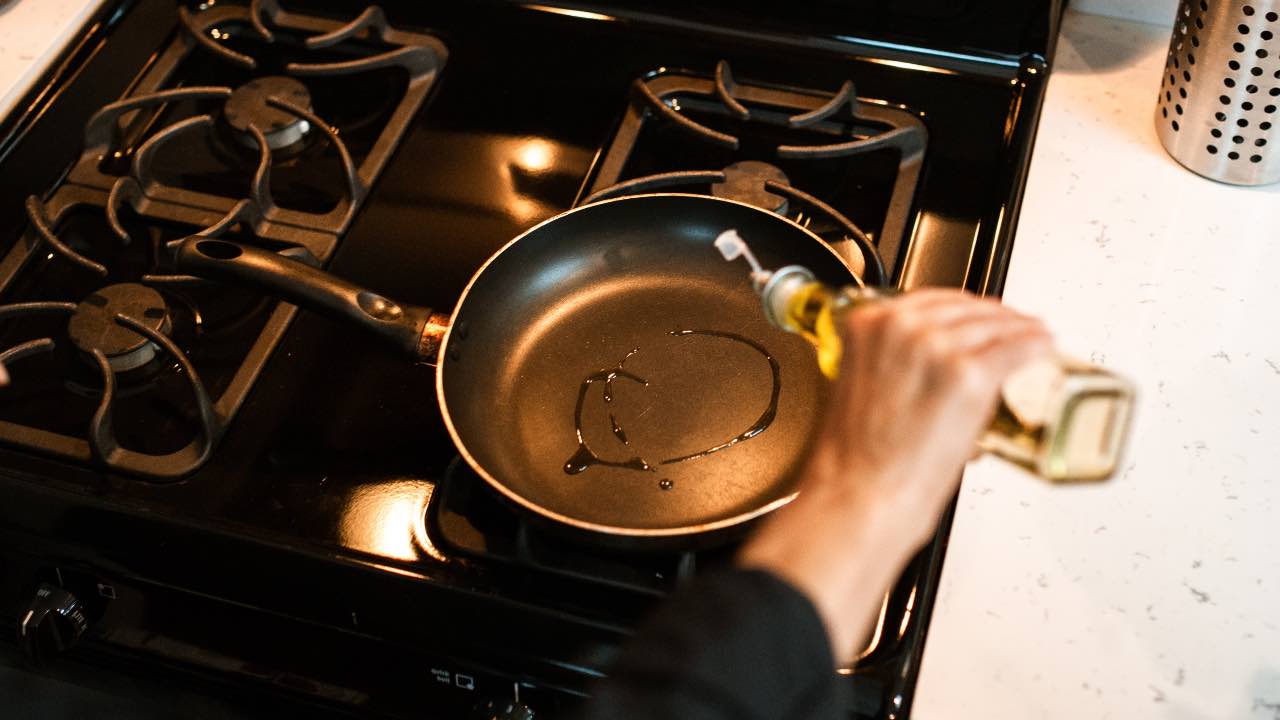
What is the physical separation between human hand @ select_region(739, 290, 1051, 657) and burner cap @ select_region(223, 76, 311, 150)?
2.25ft

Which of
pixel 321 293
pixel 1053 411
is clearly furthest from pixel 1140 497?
pixel 321 293

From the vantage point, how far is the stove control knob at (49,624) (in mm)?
871

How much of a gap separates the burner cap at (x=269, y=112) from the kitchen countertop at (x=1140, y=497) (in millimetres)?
629

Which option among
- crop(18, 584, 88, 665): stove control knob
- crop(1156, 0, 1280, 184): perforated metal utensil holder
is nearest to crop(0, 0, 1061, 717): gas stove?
crop(18, 584, 88, 665): stove control knob

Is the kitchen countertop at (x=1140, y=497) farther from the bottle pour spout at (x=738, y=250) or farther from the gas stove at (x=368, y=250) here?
the bottle pour spout at (x=738, y=250)

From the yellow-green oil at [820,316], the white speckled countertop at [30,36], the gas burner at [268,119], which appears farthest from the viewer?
the white speckled countertop at [30,36]

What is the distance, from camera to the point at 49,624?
87 cm

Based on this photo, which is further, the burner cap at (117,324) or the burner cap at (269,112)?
the burner cap at (269,112)

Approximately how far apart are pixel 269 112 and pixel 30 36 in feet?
0.92

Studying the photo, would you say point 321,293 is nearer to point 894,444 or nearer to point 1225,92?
point 894,444

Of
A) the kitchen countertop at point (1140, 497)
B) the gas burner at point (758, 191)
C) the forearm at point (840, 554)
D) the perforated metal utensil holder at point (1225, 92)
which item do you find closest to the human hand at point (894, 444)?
the forearm at point (840, 554)

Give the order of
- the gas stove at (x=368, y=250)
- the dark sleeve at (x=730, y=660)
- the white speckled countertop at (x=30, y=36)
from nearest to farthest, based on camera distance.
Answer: the dark sleeve at (x=730, y=660) < the gas stove at (x=368, y=250) < the white speckled countertop at (x=30, y=36)

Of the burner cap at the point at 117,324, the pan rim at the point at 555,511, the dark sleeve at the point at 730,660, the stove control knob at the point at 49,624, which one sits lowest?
the stove control knob at the point at 49,624

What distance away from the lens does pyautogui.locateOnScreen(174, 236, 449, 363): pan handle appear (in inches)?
33.4
